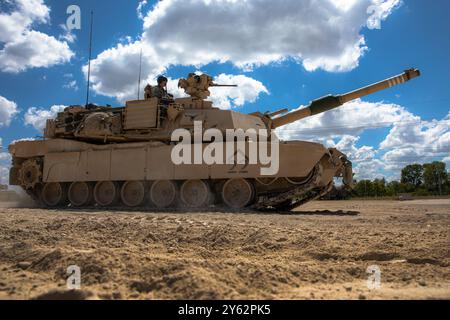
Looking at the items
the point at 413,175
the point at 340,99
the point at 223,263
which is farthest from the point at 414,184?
the point at 223,263

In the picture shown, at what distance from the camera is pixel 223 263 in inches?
154

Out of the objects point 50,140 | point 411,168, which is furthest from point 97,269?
point 411,168

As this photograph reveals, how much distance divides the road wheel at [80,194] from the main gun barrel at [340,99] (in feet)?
26.9

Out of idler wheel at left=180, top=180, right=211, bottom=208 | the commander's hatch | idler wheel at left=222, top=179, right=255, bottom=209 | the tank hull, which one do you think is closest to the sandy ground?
the tank hull

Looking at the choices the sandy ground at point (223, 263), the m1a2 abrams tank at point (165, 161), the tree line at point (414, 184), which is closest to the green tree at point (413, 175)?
the tree line at point (414, 184)

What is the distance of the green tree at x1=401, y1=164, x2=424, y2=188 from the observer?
5972cm

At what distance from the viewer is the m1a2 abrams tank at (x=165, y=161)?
12.6 metres

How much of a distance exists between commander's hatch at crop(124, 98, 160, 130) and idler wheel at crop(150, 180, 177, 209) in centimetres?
213

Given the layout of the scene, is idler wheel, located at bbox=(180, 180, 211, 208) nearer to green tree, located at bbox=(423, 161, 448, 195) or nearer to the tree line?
the tree line

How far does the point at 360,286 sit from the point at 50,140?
16.2m

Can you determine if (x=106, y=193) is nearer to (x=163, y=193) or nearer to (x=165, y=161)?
(x=163, y=193)

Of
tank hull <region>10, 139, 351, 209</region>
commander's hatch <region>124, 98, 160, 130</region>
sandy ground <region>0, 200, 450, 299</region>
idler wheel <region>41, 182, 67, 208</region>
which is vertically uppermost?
commander's hatch <region>124, 98, 160, 130</region>

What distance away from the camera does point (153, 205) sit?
14.4 metres
